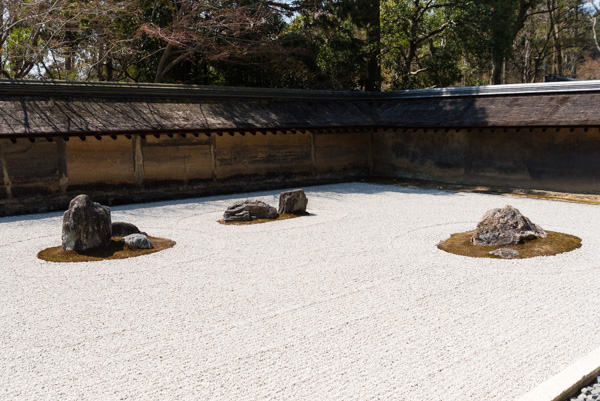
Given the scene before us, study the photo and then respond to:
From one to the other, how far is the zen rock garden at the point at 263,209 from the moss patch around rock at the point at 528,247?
3739 mm

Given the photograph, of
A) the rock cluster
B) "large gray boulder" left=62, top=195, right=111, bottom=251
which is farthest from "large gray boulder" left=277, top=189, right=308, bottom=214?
the rock cluster

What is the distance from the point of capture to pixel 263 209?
11.6 m

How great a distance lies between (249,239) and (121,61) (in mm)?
14203

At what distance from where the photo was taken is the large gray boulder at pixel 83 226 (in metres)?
8.76

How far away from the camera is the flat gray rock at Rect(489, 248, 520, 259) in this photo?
8109mm

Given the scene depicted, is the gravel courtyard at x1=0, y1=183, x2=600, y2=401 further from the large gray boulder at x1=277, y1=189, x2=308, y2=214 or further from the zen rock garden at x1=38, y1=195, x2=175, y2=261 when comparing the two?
the large gray boulder at x1=277, y1=189, x2=308, y2=214

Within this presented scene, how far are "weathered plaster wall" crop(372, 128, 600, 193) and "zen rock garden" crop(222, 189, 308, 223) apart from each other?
6623 millimetres

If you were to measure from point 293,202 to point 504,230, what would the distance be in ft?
15.3

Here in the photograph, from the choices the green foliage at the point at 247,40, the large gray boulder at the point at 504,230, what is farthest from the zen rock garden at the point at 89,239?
the green foliage at the point at 247,40

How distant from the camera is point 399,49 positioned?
2597 cm

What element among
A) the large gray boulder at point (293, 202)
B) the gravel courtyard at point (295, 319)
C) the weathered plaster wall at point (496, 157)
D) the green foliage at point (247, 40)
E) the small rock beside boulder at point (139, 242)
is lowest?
the gravel courtyard at point (295, 319)

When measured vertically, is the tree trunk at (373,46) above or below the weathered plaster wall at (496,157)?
above

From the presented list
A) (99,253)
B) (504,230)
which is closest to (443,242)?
(504,230)

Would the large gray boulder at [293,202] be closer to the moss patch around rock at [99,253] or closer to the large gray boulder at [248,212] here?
the large gray boulder at [248,212]
